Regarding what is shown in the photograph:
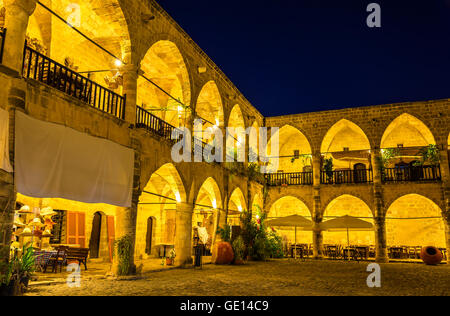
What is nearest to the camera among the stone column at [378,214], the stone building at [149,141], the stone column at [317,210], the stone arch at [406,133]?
the stone building at [149,141]

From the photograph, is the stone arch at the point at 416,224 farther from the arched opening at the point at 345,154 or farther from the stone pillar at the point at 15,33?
the stone pillar at the point at 15,33

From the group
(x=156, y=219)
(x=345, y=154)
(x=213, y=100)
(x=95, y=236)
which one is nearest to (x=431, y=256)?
(x=345, y=154)

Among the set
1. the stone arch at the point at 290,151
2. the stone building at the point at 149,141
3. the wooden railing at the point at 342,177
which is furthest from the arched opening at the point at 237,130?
the wooden railing at the point at 342,177

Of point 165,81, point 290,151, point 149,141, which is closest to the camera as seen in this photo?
point 149,141

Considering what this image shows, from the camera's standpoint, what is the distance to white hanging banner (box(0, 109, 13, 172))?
623cm

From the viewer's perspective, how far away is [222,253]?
13227 millimetres

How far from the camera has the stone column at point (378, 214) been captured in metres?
17.5

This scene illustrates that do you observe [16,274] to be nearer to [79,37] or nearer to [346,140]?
[79,37]

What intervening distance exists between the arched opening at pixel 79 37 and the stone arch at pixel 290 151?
40.2 ft

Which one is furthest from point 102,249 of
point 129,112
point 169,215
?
point 129,112

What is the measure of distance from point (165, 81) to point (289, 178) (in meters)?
9.49

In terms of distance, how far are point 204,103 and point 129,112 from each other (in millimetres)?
7353

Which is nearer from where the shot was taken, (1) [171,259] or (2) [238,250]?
(1) [171,259]
